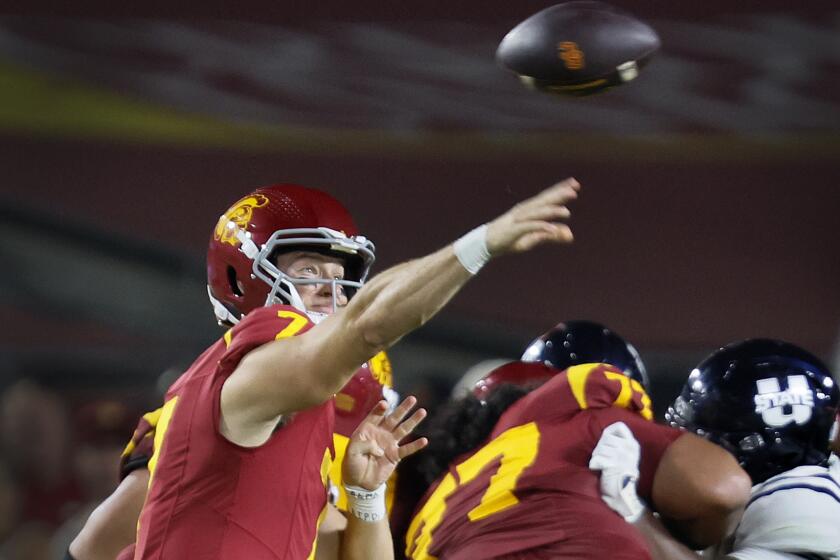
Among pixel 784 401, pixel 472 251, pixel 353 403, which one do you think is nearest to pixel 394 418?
pixel 353 403

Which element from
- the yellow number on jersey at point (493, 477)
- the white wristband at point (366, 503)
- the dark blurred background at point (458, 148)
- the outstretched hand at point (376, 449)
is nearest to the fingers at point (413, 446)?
the outstretched hand at point (376, 449)

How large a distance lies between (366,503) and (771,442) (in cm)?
85

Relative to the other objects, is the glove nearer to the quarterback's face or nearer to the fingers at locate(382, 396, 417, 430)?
the fingers at locate(382, 396, 417, 430)

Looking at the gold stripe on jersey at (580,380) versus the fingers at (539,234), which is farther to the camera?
the gold stripe on jersey at (580,380)

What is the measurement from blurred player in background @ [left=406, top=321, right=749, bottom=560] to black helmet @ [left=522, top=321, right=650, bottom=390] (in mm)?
705

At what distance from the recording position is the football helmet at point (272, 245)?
280 cm

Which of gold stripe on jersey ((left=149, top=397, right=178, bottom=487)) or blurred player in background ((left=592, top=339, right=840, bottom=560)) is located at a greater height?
gold stripe on jersey ((left=149, top=397, right=178, bottom=487))

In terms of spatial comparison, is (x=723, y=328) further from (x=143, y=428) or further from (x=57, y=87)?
(x=143, y=428)

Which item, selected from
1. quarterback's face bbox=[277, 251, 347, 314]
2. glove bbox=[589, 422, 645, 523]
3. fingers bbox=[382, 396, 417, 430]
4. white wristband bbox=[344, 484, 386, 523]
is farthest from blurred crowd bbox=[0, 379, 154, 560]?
glove bbox=[589, 422, 645, 523]

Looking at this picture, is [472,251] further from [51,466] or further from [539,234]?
[51,466]

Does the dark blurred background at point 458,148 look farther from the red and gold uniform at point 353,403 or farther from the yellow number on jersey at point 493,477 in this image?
the yellow number on jersey at point 493,477

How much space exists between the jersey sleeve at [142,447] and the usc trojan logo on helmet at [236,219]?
0.41m

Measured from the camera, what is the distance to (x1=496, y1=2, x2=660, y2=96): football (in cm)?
324

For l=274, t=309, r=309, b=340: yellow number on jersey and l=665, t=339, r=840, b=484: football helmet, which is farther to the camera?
l=665, t=339, r=840, b=484: football helmet
